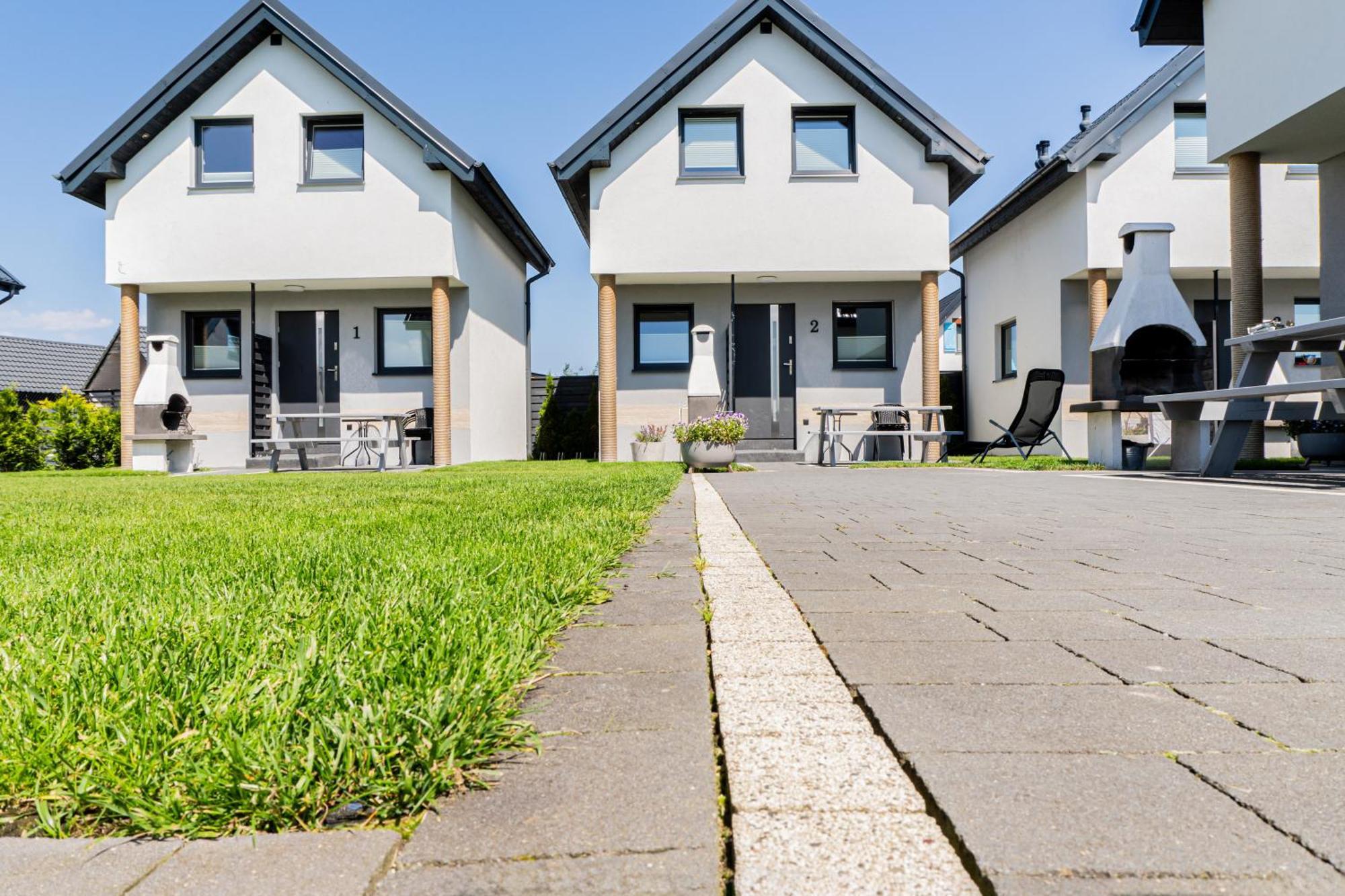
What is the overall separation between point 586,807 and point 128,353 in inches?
610

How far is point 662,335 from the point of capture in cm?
1532

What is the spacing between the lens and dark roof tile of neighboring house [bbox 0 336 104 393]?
3098cm

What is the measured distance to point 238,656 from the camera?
5.50ft

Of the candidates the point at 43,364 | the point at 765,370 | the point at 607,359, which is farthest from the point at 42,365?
the point at 765,370

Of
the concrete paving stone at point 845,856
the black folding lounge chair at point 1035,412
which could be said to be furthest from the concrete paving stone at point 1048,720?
the black folding lounge chair at point 1035,412

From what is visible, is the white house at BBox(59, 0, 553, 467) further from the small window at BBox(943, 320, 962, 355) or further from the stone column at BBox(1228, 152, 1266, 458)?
the small window at BBox(943, 320, 962, 355)

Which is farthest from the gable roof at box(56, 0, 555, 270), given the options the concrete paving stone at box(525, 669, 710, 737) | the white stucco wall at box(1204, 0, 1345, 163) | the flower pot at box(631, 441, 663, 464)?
the concrete paving stone at box(525, 669, 710, 737)

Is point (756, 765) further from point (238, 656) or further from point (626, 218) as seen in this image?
point (626, 218)

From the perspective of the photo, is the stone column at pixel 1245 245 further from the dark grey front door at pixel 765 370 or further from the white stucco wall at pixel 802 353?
the dark grey front door at pixel 765 370

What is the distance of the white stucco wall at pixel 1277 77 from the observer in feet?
28.7

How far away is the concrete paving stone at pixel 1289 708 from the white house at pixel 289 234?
521 inches

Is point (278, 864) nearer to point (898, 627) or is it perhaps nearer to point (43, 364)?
point (898, 627)

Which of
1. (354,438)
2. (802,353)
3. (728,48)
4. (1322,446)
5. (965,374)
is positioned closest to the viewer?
(1322,446)

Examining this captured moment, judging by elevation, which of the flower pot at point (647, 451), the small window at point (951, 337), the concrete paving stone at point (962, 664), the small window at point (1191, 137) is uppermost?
the small window at point (1191, 137)
